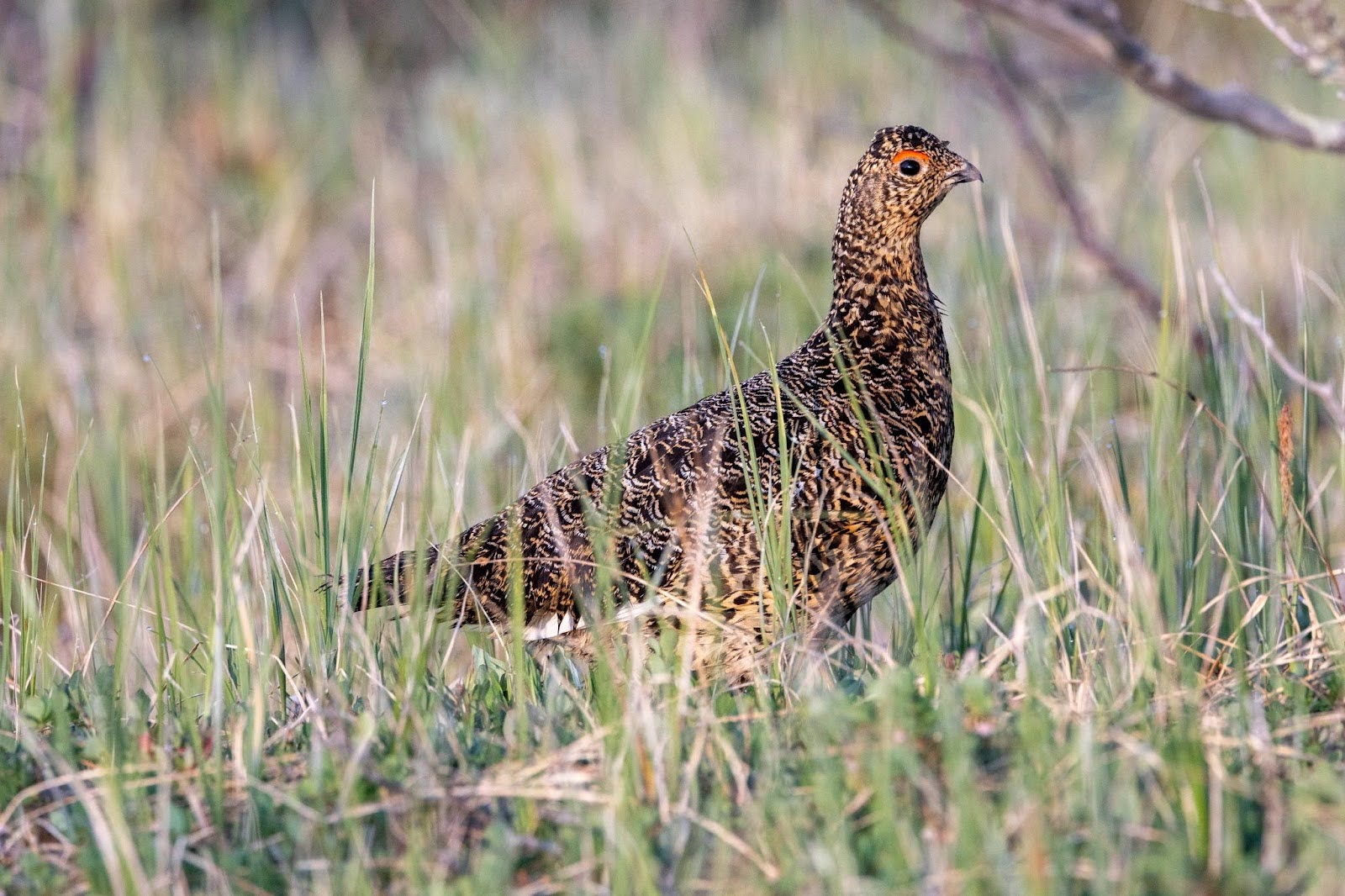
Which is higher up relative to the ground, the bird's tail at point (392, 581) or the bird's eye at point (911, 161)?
the bird's eye at point (911, 161)

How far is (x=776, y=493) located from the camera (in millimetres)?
3766

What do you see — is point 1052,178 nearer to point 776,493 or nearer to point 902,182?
point 902,182

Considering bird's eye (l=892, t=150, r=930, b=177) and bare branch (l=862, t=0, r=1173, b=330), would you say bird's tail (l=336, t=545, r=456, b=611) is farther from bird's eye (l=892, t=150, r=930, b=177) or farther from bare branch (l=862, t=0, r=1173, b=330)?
bare branch (l=862, t=0, r=1173, b=330)

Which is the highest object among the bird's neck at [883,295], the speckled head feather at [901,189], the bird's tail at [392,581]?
the speckled head feather at [901,189]

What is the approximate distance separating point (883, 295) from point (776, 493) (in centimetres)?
77

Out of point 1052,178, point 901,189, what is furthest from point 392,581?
point 1052,178

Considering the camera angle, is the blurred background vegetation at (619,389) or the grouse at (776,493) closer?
the blurred background vegetation at (619,389)

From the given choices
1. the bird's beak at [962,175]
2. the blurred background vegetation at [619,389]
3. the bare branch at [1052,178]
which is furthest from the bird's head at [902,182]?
the bare branch at [1052,178]

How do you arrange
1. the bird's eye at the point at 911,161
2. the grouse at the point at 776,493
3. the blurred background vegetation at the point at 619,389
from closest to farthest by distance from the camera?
the blurred background vegetation at the point at 619,389
the grouse at the point at 776,493
the bird's eye at the point at 911,161

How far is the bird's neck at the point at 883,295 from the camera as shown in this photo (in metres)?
4.21

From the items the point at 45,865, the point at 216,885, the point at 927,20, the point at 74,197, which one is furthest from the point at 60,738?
the point at 927,20

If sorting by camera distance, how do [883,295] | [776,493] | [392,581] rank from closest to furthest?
[776,493], [392,581], [883,295]

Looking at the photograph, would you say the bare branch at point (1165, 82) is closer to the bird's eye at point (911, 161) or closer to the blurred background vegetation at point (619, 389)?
the blurred background vegetation at point (619, 389)

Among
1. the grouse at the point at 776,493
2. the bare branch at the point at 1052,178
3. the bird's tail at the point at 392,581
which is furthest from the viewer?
the bare branch at the point at 1052,178
